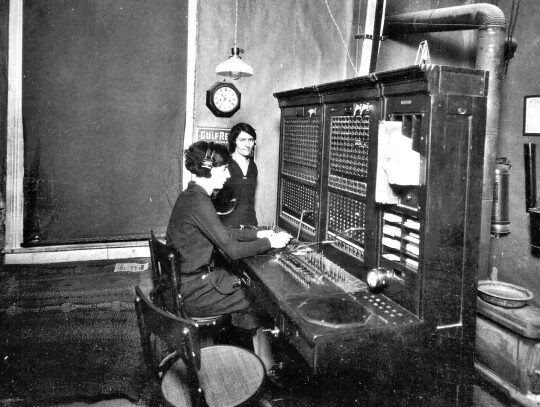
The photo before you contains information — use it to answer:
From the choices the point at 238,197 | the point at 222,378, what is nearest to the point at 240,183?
the point at 238,197

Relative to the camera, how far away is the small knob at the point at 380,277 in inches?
88.9

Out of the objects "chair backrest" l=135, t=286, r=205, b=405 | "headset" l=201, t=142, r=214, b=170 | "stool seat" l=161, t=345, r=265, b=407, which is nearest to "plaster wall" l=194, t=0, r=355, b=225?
"headset" l=201, t=142, r=214, b=170

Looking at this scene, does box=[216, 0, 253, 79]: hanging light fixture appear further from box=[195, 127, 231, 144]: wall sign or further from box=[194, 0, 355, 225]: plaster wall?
box=[195, 127, 231, 144]: wall sign

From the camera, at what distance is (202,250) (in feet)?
9.44

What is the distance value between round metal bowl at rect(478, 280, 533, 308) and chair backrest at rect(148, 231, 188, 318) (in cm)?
210

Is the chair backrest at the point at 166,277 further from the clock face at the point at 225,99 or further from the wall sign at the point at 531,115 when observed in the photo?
the wall sign at the point at 531,115

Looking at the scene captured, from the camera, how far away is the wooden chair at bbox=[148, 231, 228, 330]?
7.90ft

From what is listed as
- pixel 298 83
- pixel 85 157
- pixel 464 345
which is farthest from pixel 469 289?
pixel 85 157

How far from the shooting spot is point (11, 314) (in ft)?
11.1

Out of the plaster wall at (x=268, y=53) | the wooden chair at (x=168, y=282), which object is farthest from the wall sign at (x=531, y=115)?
the wooden chair at (x=168, y=282)

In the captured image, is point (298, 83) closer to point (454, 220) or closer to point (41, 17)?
point (41, 17)

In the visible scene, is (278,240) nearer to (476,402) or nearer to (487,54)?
(476,402)

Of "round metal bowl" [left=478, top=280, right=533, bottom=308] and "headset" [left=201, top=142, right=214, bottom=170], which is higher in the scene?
"headset" [left=201, top=142, right=214, bottom=170]

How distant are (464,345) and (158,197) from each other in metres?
3.17
